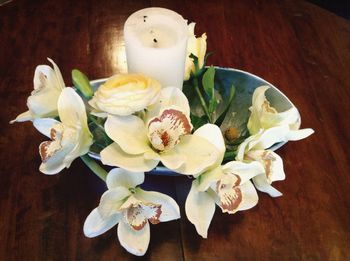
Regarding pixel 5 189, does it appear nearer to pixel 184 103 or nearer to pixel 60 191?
pixel 60 191

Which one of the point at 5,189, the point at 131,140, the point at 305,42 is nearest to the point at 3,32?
the point at 5,189

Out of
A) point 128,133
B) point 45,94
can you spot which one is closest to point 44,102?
point 45,94

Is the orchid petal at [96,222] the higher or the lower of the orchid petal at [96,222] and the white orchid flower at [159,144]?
the lower

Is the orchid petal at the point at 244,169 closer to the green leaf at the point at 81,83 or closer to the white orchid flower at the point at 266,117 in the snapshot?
the white orchid flower at the point at 266,117

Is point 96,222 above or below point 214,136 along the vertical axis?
below

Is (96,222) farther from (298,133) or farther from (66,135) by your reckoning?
(298,133)

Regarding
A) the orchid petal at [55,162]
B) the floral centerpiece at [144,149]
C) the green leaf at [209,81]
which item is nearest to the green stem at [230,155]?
the floral centerpiece at [144,149]
